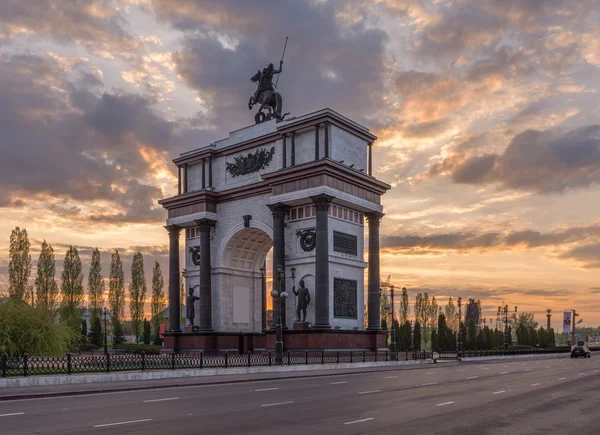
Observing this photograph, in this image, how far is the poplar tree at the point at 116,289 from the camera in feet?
305

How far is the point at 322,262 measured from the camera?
158 ft

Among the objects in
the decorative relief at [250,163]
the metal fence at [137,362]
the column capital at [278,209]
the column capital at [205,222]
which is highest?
the decorative relief at [250,163]

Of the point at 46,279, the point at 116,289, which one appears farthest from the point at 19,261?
the point at 116,289

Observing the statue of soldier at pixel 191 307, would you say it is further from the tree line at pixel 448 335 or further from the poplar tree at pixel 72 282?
the poplar tree at pixel 72 282

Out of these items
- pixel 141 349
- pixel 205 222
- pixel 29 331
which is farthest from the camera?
pixel 141 349

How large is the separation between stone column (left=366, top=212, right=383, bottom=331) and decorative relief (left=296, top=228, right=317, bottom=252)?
567cm

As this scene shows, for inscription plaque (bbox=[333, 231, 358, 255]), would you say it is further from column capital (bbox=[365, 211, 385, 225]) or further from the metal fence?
the metal fence

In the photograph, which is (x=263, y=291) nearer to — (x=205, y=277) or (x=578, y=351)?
(x=205, y=277)

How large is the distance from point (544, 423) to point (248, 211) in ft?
137

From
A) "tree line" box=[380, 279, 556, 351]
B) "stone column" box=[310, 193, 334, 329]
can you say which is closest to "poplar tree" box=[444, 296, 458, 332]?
"tree line" box=[380, 279, 556, 351]

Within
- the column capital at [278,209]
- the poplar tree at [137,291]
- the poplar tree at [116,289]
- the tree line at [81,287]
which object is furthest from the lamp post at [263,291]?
the poplar tree at [137,291]

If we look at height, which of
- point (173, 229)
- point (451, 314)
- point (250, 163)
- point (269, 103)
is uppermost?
point (269, 103)

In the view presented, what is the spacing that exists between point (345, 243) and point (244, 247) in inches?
442

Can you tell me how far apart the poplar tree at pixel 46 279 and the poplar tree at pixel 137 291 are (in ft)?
40.1
